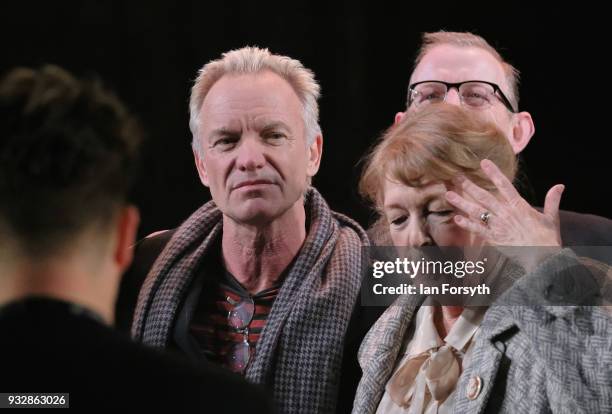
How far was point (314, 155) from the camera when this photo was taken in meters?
2.68

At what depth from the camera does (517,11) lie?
2936 millimetres

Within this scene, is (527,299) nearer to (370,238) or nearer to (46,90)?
(370,238)

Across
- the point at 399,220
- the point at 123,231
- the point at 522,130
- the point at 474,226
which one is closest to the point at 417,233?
the point at 399,220

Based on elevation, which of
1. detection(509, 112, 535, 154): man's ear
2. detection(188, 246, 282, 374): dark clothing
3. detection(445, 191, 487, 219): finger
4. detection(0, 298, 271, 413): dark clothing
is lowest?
detection(0, 298, 271, 413): dark clothing

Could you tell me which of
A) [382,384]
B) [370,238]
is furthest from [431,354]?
[370,238]

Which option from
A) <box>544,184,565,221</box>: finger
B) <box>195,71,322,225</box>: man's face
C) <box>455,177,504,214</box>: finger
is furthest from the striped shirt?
<box>544,184,565,221</box>: finger

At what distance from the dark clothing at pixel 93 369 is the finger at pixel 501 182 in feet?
2.95

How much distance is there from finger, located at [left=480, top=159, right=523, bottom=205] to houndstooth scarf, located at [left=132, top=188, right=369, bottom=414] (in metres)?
0.55

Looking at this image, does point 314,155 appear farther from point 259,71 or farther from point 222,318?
point 222,318

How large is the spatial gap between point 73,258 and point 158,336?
1.05m

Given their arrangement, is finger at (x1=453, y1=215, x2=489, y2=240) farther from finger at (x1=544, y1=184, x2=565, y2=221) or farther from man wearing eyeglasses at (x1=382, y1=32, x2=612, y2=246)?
man wearing eyeglasses at (x1=382, y1=32, x2=612, y2=246)

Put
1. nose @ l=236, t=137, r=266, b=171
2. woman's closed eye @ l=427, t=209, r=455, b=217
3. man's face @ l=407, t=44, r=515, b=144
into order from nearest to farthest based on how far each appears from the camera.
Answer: woman's closed eye @ l=427, t=209, r=455, b=217 < nose @ l=236, t=137, r=266, b=171 < man's face @ l=407, t=44, r=515, b=144

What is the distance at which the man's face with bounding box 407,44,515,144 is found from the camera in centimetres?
275

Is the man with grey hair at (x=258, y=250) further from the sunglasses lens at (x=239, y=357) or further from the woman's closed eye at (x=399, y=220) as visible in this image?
the woman's closed eye at (x=399, y=220)
